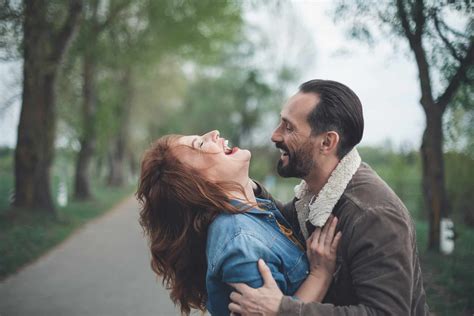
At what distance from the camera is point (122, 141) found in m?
27.4

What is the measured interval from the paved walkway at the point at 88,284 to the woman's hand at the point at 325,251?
372cm

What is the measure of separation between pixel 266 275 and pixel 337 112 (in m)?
0.90

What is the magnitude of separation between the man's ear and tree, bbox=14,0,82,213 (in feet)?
31.8

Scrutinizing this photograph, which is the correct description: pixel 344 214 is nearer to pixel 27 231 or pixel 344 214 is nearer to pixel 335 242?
pixel 335 242

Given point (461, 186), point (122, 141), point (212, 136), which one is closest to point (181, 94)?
point (122, 141)

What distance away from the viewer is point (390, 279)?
2.02 metres

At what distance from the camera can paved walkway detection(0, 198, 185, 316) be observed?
5.60 m

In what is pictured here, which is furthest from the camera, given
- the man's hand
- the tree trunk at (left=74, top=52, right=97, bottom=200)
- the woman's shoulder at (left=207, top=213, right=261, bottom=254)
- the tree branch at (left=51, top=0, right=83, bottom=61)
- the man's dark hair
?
the tree trunk at (left=74, top=52, right=97, bottom=200)

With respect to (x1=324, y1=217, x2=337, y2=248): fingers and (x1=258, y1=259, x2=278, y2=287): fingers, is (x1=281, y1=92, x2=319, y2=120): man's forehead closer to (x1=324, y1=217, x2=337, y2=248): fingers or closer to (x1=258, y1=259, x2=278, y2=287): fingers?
(x1=324, y1=217, x2=337, y2=248): fingers

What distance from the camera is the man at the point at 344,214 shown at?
204 cm

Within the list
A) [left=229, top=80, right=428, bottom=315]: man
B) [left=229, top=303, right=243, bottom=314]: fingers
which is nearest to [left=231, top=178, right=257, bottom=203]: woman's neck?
[left=229, top=80, right=428, bottom=315]: man

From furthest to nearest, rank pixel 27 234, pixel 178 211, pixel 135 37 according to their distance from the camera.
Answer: pixel 135 37 → pixel 27 234 → pixel 178 211

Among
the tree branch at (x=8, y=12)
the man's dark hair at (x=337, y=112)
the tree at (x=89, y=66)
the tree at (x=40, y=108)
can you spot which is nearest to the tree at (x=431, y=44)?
the man's dark hair at (x=337, y=112)

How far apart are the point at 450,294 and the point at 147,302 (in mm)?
3629
